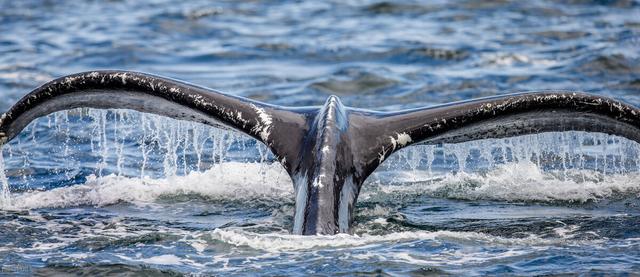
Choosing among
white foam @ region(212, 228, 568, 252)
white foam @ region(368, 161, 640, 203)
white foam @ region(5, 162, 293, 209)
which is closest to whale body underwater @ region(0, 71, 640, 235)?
white foam @ region(212, 228, 568, 252)

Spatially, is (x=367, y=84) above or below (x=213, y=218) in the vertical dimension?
above

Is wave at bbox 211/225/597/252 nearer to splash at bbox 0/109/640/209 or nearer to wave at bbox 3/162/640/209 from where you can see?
splash at bbox 0/109/640/209

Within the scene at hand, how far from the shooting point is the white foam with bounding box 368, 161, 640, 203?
378 inches

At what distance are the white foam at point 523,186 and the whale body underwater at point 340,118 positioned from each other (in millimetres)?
1549

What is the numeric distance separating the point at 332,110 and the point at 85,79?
1.73 metres

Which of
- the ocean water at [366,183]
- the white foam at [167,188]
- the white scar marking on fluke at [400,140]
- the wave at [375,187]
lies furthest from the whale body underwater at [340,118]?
the white foam at [167,188]

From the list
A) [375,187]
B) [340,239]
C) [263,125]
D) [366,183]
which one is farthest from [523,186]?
[340,239]

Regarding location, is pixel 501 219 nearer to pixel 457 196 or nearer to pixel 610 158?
pixel 457 196

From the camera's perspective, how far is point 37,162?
39.3ft

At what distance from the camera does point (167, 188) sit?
1009 cm

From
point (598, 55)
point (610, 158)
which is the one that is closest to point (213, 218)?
point (610, 158)

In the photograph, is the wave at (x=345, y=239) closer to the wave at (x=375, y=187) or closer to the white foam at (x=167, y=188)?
the wave at (x=375, y=187)

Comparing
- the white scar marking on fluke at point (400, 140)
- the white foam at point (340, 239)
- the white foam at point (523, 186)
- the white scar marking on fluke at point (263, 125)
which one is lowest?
the white foam at point (340, 239)

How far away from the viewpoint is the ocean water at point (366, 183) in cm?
745
